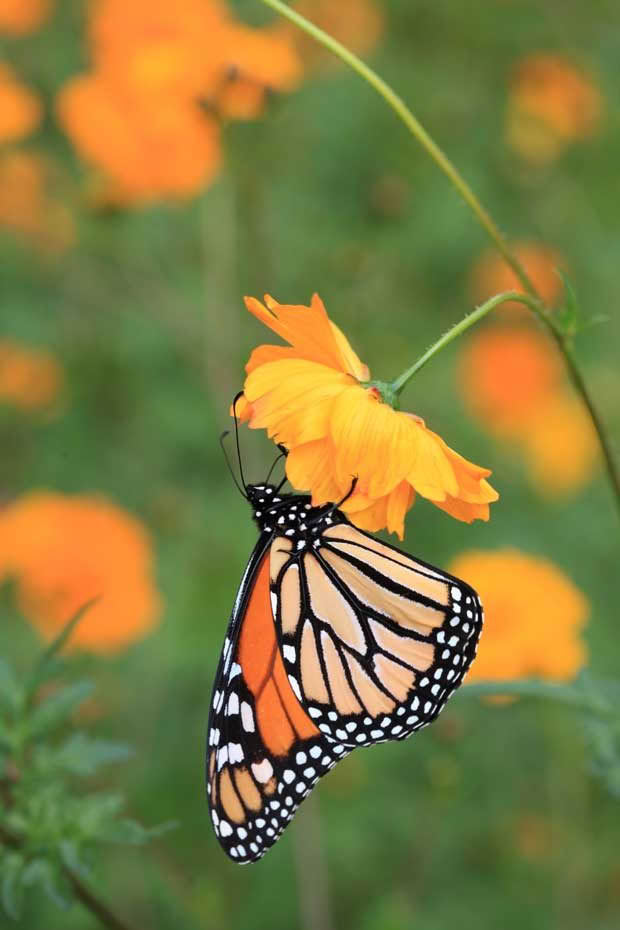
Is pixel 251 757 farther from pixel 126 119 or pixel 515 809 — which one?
pixel 126 119

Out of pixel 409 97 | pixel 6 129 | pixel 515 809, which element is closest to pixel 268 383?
pixel 6 129

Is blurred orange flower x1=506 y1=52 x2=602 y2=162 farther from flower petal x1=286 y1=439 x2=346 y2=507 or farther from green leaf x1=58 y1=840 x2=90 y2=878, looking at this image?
green leaf x1=58 y1=840 x2=90 y2=878

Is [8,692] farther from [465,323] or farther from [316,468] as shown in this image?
[465,323]

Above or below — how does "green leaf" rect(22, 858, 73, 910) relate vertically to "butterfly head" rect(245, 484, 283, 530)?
below

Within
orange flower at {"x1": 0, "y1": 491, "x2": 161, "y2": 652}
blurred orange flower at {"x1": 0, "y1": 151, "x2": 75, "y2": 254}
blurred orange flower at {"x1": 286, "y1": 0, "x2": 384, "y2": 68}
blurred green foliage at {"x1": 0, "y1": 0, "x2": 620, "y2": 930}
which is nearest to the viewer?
orange flower at {"x1": 0, "y1": 491, "x2": 161, "y2": 652}

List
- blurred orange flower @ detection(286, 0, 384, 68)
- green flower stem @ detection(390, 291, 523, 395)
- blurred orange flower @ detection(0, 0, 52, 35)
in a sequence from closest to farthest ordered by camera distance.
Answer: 1. green flower stem @ detection(390, 291, 523, 395)
2. blurred orange flower @ detection(0, 0, 52, 35)
3. blurred orange flower @ detection(286, 0, 384, 68)

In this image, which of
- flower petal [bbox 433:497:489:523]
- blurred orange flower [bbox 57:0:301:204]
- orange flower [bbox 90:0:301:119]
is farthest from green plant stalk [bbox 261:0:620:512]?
blurred orange flower [bbox 57:0:301:204]
